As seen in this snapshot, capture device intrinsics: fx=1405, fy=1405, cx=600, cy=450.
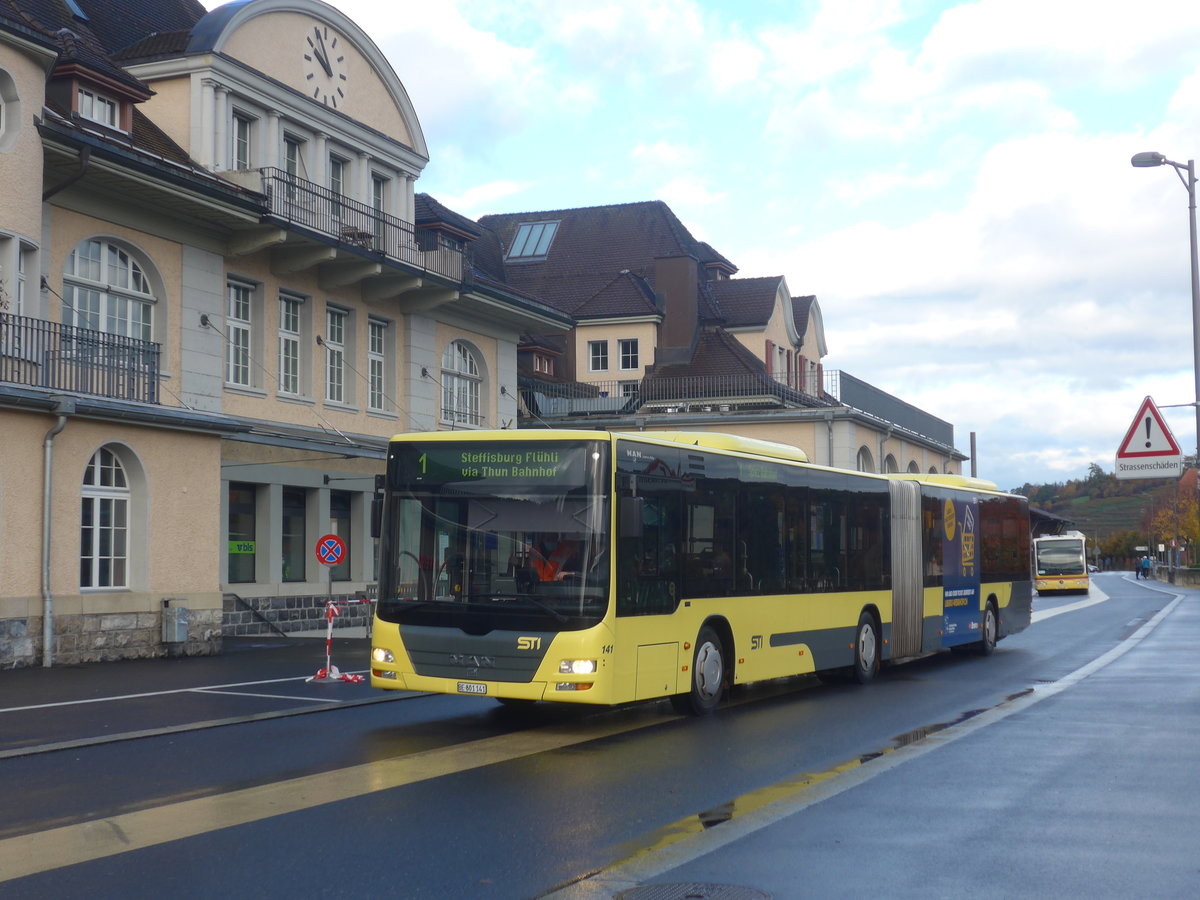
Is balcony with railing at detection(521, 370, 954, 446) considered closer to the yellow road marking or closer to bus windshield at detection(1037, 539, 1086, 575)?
bus windshield at detection(1037, 539, 1086, 575)

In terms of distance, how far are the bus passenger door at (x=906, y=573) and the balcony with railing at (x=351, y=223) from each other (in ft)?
42.0

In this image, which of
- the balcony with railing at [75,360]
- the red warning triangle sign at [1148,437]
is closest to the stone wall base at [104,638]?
the balcony with railing at [75,360]

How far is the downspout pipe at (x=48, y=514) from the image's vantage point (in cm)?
1955

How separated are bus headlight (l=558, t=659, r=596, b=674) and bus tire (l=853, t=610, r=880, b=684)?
6725mm

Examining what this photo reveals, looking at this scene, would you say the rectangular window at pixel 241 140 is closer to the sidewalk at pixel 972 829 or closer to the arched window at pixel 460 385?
the arched window at pixel 460 385

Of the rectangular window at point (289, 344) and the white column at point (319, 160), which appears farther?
the white column at point (319, 160)

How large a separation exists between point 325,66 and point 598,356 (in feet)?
80.2

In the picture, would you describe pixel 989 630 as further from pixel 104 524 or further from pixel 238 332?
pixel 238 332

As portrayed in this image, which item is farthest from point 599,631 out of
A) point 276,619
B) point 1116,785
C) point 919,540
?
point 276,619

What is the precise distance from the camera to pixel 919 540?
20391mm

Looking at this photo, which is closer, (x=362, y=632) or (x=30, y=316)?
(x=30, y=316)

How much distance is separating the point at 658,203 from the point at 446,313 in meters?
28.0

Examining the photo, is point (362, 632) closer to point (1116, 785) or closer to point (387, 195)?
point (387, 195)

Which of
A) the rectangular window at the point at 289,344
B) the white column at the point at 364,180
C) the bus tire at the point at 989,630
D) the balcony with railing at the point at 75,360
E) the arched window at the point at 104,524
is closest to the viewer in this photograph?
the balcony with railing at the point at 75,360
